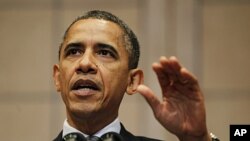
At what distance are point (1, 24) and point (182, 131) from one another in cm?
158

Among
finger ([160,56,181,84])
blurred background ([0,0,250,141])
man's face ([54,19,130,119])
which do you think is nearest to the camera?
finger ([160,56,181,84])

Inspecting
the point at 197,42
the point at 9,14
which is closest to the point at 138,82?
the point at 197,42

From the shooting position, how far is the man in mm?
1631

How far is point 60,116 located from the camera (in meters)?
2.91

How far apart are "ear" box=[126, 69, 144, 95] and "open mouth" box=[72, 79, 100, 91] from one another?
6.7 inches

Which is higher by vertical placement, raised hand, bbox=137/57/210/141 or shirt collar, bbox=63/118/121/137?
raised hand, bbox=137/57/210/141

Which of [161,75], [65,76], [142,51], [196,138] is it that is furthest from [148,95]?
[142,51]

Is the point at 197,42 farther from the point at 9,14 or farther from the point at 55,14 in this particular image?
the point at 9,14

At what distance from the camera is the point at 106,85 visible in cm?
178

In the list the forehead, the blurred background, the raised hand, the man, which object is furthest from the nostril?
the blurred background

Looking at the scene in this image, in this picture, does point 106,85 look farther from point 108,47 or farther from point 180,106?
point 180,106

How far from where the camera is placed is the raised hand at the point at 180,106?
1.58 meters

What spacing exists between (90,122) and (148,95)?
0.88 ft

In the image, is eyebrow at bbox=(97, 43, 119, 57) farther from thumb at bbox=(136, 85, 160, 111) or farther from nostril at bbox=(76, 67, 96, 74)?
thumb at bbox=(136, 85, 160, 111)
